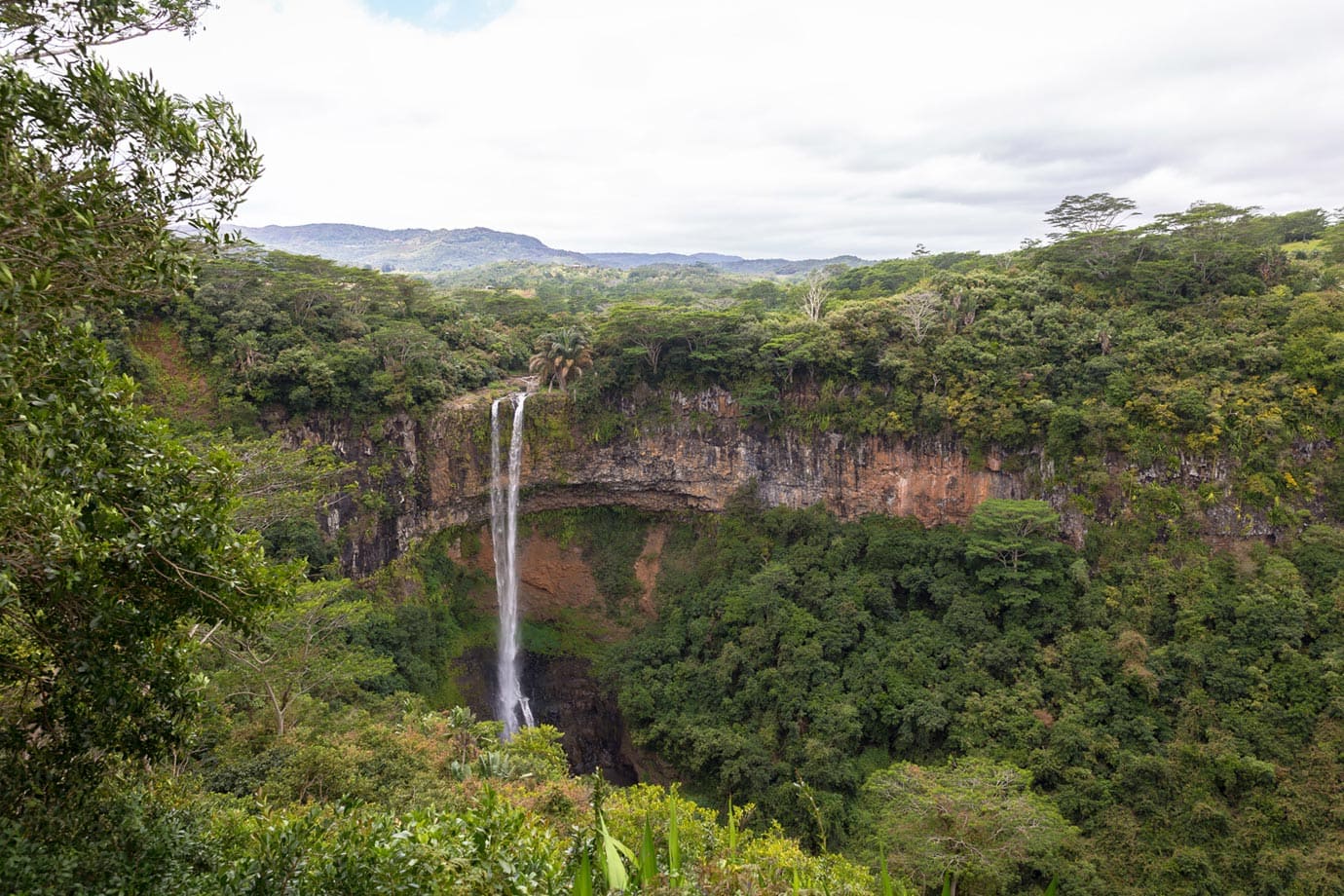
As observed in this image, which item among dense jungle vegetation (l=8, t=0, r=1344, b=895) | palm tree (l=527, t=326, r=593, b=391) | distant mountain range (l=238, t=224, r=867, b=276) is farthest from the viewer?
distant mountain range (l=238, t=224, r=867, b=276)

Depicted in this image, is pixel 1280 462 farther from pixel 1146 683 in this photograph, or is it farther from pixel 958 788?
pixel 958 788

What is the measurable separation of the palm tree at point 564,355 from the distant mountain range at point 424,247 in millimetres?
109230

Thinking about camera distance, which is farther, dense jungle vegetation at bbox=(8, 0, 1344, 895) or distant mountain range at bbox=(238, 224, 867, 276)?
distant mountain range at bbox=(238, 224, 867, 276)

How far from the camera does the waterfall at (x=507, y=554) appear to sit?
2308cm

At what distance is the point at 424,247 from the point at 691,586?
146 meters

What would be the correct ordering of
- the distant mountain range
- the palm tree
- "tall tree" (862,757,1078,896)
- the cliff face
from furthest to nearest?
the distant mountain range, the palm tree, the cliff face, "tall tree" (862,757,1078,896)

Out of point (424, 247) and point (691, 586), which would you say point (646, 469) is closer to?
point (691, 586)

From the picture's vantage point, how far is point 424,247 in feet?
488

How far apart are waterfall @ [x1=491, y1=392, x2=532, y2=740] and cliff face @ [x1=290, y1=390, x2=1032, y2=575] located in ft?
1.26

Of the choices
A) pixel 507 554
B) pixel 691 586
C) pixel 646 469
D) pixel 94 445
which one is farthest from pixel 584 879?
pixel 507 554

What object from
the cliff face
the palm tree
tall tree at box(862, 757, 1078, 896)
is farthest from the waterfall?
tall tree at box(862, 757, 1078, 896)

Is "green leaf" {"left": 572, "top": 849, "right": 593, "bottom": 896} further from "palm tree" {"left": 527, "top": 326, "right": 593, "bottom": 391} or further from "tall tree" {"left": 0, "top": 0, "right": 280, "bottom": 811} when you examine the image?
"palm tree" {"left": 527, "top": 326, "right": 593, "bottom": 391}

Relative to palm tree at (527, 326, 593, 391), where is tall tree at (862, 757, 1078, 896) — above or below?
below

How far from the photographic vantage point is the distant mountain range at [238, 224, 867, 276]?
13712cm
